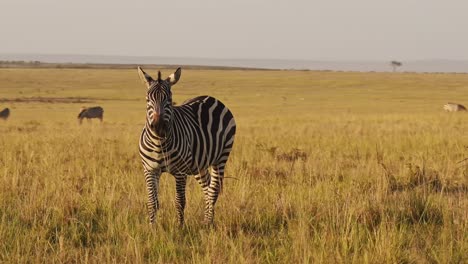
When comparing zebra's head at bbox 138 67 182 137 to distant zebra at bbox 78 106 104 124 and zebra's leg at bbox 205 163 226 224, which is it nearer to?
zebra's leg at bbox 205 163 226 224

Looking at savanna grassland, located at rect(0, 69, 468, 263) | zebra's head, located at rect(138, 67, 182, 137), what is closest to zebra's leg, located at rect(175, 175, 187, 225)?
savanna grassland, located at rect(0, 69, 468, 263)

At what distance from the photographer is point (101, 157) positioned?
11328 millimetres

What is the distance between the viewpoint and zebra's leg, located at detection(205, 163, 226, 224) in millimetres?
6019

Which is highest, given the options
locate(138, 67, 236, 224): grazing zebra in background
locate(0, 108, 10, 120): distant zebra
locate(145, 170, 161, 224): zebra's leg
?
locate(138, 67, 236, 224): grazing zebra in background

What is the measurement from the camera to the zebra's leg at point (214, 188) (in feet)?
19.7

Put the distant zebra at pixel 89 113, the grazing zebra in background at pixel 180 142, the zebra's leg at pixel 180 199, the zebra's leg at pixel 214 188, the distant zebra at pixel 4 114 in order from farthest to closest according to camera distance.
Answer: the distant zebra at pixel 89 113 → the distant zebra at pixel 4 114 → the zebra's leg at pixel 214 188 → the zebra's leg at pixel 180 199 → the grazing zebra in background at pixel 180 142

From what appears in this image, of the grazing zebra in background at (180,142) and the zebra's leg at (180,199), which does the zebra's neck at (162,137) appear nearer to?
the grazing zebra in background at (180,142)

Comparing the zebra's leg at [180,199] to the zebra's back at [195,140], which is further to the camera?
the zebra's leg at [180,199]

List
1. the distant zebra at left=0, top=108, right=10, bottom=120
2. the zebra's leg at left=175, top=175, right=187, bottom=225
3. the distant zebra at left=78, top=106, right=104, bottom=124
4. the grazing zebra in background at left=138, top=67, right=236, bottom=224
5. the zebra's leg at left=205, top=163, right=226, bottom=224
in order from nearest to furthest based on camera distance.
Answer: the grazing zebra in background at left=138, top=67, right=236, bottom=224 < the zebra's leg at left=175, top=175, right=187, bottom=225 < the zebra's leg at left=205, top=163, right=226, bottom=224 < the distant zebra at left=0, top=108, right=10, bottom=120 < the distant zebra at left=78, top=106, right=104, bottom=124

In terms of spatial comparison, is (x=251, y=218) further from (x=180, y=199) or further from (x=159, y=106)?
(x=159, y=106)

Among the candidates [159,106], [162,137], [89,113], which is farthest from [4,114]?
[159,106]

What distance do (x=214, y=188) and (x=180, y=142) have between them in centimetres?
90

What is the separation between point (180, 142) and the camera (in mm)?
5824

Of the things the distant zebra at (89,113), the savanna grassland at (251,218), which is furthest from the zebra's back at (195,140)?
the distant zebra at (89,113)
